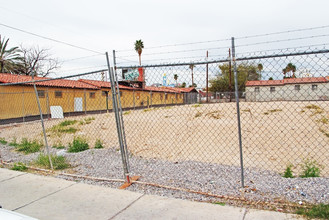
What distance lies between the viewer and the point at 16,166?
5.37 meters

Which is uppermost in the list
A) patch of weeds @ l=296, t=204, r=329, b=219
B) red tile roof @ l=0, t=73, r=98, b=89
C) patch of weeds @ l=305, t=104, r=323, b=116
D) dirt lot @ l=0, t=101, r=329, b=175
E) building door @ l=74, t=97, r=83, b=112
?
red tile roof @ l=0, t=73, r=98, b=89

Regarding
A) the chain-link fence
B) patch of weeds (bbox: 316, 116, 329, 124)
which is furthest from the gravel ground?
patch of weeds (bbox: 316, 116, 329, 124)

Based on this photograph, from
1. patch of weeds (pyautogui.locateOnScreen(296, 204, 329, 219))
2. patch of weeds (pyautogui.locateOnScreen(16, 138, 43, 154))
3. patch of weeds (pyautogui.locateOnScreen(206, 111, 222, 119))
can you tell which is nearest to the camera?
patch of weeds (pyautogui.locateOnScreen(296, 204, 329, 219))

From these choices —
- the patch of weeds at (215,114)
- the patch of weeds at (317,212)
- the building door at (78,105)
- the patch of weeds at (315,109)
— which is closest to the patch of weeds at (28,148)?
the patch of weeds at (317,212)

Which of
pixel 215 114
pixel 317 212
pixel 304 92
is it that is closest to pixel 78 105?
pixel 215 114

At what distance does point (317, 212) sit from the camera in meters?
2.76

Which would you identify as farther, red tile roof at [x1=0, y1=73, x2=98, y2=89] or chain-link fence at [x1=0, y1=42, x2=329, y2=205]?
red tile roof at [x1=0, y1=73, x2=98, y2=89]

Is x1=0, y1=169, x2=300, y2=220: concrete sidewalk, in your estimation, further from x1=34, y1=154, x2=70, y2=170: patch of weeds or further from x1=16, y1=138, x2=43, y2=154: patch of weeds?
x1=16, y1=138, x2=43, y2=154: patch of weeds

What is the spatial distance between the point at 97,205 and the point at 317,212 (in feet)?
9.46

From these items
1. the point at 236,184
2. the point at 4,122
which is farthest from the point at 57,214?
the point at 4,122

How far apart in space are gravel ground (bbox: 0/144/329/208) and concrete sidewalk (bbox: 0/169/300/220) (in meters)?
0.30

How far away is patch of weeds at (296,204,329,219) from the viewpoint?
2.71m

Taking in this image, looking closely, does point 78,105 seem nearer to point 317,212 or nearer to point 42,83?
point 42,83

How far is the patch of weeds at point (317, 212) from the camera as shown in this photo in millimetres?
2715
